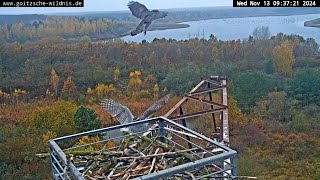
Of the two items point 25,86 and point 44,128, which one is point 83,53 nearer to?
point 25,86

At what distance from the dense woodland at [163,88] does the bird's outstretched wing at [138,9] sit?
532 cm

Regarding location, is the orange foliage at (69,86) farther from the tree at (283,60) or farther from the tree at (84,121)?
the tree at (283,60)

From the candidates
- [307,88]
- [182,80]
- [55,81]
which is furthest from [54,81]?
[307,88]

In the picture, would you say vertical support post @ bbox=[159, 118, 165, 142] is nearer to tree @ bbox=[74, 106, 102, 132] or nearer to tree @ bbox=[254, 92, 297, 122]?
tree @ bbox=[74, 106, 102, 132]

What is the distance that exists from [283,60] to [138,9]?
21024mm

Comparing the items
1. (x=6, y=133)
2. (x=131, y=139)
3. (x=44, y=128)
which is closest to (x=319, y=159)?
(x=44, y=128)

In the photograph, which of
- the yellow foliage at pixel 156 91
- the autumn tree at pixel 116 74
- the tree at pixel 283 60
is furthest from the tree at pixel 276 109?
the autumn tree at pixel 116 74

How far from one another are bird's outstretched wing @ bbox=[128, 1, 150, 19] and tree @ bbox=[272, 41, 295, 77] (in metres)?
20.2

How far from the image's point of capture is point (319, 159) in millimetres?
14961

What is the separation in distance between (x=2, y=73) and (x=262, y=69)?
670 inches

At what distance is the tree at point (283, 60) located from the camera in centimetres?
2611

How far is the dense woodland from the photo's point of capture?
14.4m

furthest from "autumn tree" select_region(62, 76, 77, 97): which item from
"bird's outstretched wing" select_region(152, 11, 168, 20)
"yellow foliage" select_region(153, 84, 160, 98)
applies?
"bird's outstretched wing" select_region(152, 11, 168, 20)

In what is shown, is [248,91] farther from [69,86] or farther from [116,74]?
[69,86]
